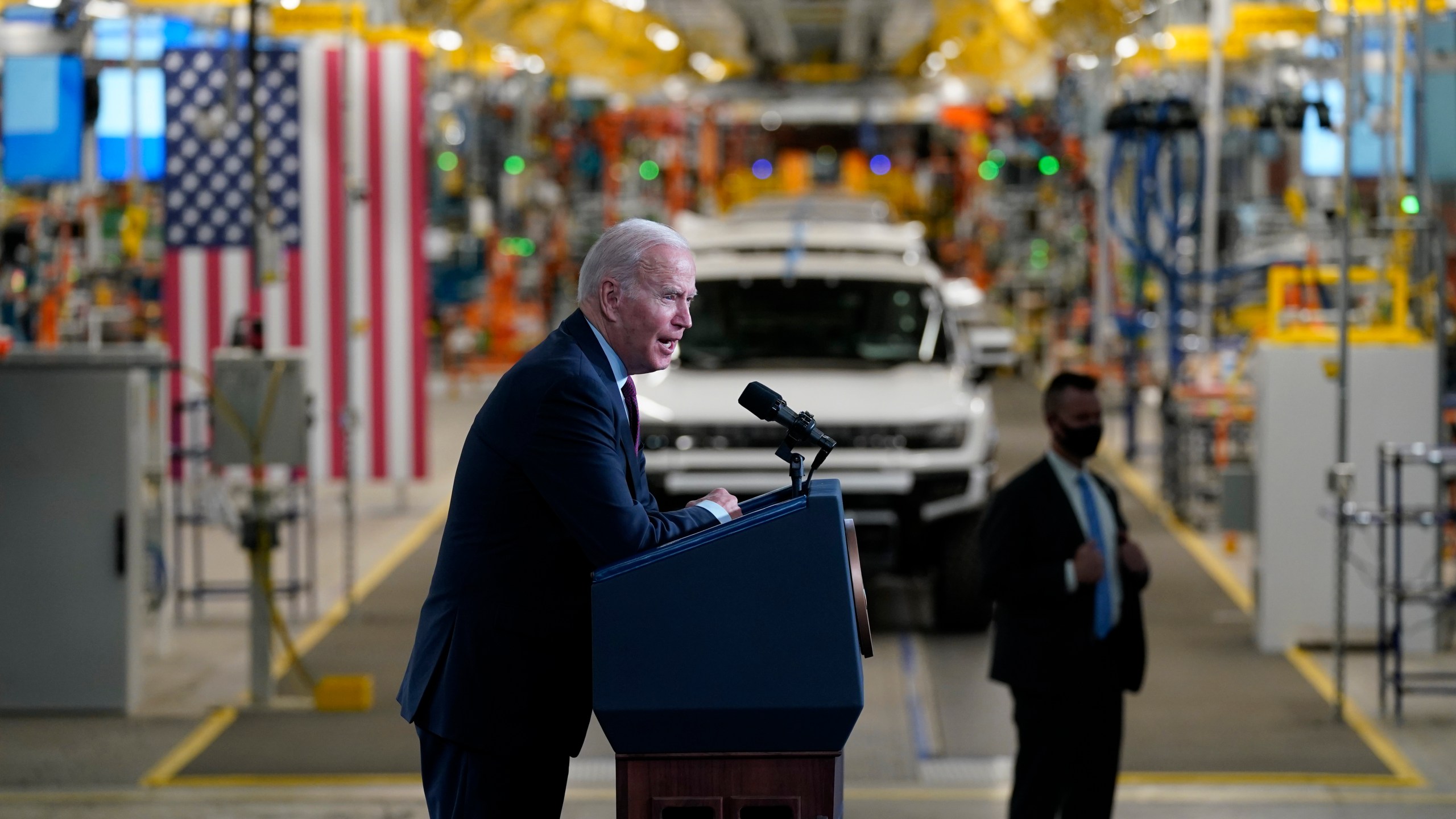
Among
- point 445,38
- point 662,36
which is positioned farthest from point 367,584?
point 662,36

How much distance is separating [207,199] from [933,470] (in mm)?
4630

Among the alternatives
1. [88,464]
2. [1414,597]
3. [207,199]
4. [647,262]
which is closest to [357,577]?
[207,199]

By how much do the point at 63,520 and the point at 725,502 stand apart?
16.7 feet

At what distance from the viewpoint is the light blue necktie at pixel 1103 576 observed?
454 centimetres

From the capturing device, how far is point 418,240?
12.8 metres

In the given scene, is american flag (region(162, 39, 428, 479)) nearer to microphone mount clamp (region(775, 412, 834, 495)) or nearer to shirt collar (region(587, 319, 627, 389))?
shirt collar (region(587, 319, 627, 389))

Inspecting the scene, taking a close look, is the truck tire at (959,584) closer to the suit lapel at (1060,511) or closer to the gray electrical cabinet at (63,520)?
the gray electrical cabinet at (63,520)

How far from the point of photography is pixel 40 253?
1330 cm

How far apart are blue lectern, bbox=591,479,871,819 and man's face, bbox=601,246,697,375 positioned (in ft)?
1.20

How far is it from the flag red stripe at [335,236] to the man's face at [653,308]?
9.99m

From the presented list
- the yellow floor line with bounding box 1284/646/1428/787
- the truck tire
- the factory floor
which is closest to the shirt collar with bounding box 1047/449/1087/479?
the factory floor

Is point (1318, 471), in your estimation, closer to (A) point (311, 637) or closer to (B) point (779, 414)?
(A) point (311, 637)

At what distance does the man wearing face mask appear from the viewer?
14.7ft

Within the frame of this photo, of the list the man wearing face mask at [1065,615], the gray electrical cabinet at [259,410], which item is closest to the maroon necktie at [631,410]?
the man wearing face mask at [1065,615]
